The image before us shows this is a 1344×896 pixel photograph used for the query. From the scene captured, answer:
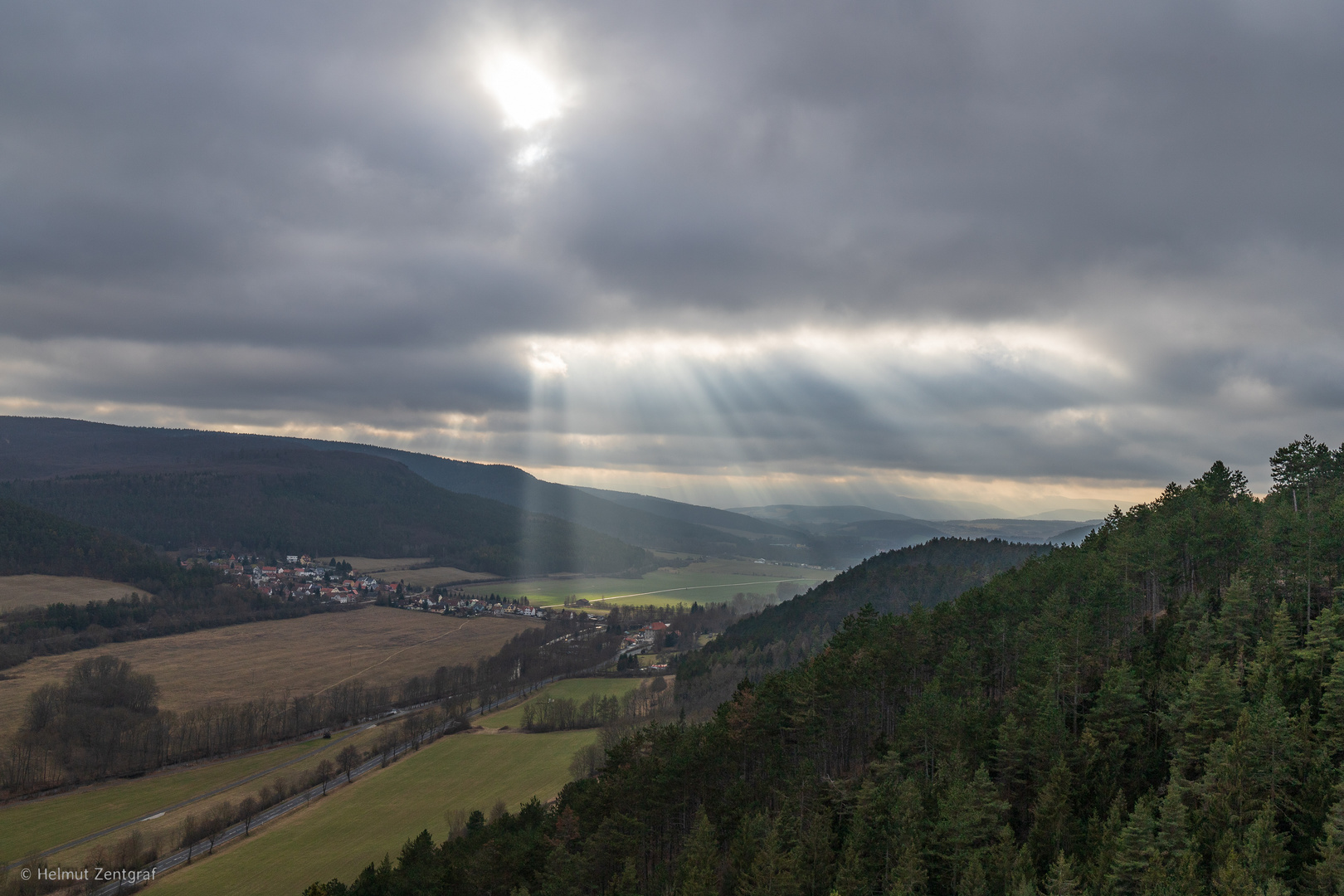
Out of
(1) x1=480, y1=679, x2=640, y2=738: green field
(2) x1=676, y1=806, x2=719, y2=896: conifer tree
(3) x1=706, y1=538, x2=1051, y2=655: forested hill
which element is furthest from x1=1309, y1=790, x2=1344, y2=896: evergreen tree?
(3) x1=706, y1=538, x2=1051, y2=655: forested hill

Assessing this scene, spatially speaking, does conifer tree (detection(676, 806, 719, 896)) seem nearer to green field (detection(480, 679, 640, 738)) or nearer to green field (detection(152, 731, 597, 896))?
green field (detection(152, 731, 597, 896))

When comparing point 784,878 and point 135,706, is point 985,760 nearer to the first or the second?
point 784,878

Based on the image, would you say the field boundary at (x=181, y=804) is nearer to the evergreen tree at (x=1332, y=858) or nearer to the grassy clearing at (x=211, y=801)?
the grassy clearing at (x=211, y=801)

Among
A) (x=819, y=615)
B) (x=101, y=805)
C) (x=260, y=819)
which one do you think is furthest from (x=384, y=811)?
(x=819, y=615)

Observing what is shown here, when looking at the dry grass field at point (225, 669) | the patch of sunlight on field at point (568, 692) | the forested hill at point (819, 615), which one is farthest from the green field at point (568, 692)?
the dry grass field at point (225, 669)

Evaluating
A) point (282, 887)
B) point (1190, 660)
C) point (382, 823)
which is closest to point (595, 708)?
point (382, 823)
